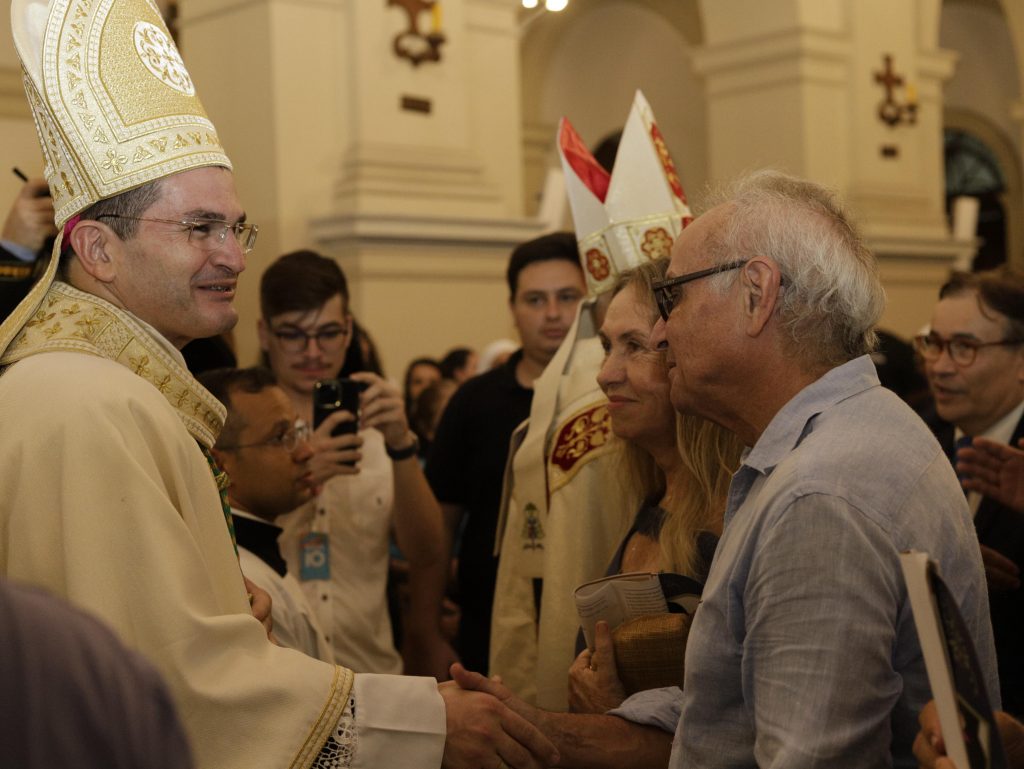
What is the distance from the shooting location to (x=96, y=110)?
96.9 inches

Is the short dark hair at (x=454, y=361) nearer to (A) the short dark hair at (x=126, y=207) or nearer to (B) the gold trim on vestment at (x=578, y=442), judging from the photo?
(B) the gold trim on vestment at (x=578, y=442)

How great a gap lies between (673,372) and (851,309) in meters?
0.31

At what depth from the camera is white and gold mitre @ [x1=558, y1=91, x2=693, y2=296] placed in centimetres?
342

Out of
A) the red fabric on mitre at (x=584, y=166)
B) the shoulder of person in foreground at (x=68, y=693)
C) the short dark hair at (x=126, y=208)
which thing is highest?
the red fabric on mitre at (x=584, y=166)

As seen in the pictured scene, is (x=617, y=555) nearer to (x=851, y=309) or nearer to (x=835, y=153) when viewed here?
(x=851, y=309)

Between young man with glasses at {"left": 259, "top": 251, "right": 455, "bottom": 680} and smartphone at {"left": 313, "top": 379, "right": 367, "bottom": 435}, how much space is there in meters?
0.03

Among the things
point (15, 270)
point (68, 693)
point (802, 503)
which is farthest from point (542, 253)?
point (68, 693)

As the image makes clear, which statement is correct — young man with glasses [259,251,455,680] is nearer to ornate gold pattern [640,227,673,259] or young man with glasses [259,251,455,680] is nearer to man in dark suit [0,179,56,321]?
man in dark suit [0,179,56,321]

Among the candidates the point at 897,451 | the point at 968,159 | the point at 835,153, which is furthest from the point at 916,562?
the point at 968,159

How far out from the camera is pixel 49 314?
2326mm

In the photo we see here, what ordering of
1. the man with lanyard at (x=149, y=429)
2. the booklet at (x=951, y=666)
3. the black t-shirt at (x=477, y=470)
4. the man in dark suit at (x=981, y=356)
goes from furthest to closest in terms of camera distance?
the black t-shirt at (x=477, y=470) → the man in dark suit at (x=981, y=356) → the man with lanyard at (x=149, y=429) → the booklet at (x=951, y=666)

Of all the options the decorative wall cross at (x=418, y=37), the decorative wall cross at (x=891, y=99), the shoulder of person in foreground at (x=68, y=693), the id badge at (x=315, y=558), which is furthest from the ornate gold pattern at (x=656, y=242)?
the decorative wall cross at (x=891, y=99)

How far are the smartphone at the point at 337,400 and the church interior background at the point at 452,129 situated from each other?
1735 mm

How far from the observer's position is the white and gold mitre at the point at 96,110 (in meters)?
2.39
